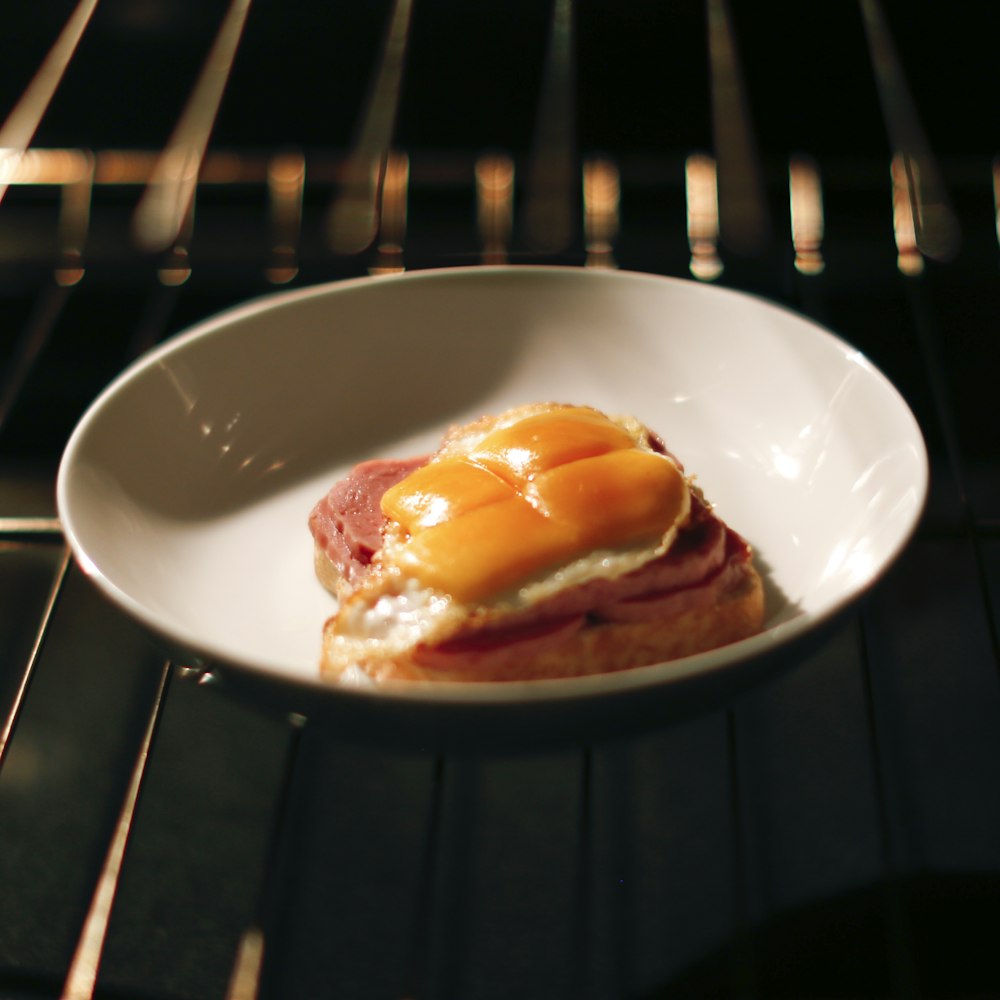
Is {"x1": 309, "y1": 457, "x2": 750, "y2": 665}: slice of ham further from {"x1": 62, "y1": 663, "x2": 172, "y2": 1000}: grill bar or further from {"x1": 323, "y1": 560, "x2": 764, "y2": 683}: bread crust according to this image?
{"x1": 62, "y1": 663, "x2": 172, "y2": 1000}: grill bar

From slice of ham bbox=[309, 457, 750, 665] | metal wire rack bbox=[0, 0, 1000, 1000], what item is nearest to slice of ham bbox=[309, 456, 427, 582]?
slice of ham bbox=[309, 457, 750, 665]

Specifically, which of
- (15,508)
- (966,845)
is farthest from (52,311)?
(966,845)

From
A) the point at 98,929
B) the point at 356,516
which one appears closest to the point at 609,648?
the point at 356,516

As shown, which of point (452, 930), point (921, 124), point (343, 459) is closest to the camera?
point (343, 459)

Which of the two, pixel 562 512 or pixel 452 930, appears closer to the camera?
pixel 562 512

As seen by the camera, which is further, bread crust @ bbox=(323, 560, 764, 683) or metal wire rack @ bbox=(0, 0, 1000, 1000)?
metal wire rack @ bbox=(0, 0, 1000, 1000)

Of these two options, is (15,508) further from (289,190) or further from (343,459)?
(343,459)

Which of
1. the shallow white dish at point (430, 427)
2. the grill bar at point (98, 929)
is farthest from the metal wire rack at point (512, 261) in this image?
the shallow white dish at point (430, 427)
